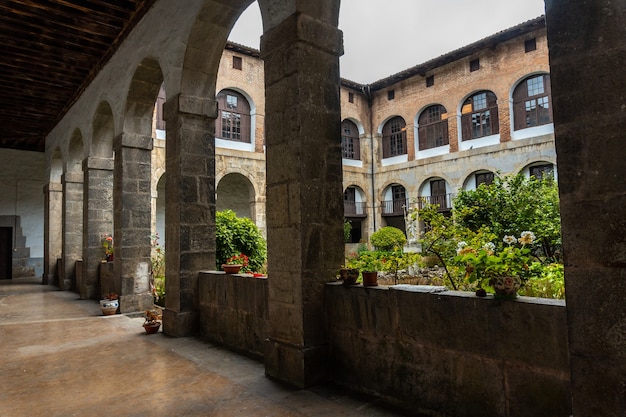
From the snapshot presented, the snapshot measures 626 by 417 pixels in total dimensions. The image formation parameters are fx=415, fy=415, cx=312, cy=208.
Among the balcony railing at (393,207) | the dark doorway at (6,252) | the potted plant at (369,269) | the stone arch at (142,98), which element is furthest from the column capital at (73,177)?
the balcony railing at (393,207)

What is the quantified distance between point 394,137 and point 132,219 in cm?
1690

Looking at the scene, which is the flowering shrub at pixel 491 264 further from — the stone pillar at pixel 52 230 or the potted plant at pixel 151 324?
the stone pillar at pixel 52 230

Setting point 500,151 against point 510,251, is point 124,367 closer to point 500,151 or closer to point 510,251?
point 510,251

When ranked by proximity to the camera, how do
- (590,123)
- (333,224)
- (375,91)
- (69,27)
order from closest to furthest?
(590,123) → (333,224) → (69,27) → (375,91)

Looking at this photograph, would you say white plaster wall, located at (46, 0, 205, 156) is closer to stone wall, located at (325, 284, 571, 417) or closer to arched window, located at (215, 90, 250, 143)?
stone wall, located at (325, 284, 571, 417)

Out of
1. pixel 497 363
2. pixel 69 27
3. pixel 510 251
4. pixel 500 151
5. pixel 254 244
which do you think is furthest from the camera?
pixel 500 151

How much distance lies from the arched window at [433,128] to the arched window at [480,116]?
873mm

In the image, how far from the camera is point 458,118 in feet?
62.0

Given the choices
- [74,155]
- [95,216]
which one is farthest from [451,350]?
[74,155]

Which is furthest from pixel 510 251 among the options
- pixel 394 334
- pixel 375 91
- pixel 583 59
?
pixel 375 91

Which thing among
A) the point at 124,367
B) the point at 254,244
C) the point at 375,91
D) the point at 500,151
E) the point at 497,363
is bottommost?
the point at 124,367

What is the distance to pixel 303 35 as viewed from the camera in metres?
3.46

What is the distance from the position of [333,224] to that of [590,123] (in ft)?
6.94

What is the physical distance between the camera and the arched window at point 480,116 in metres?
18.0
